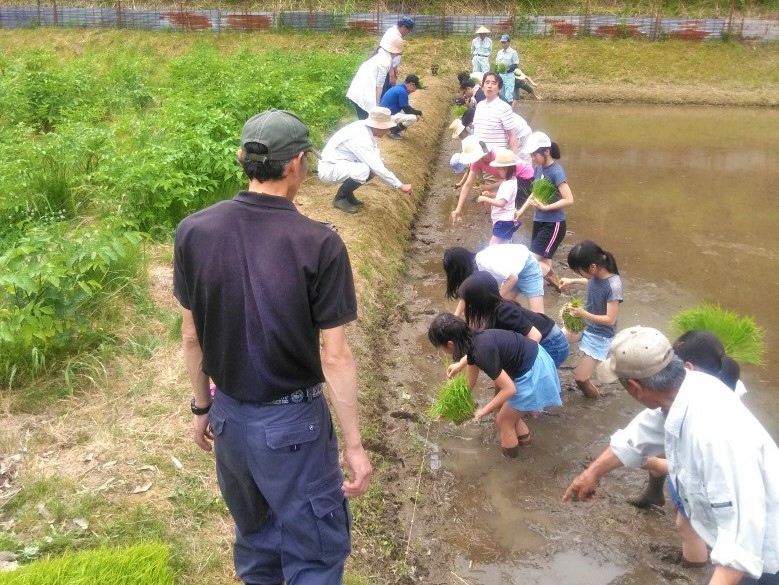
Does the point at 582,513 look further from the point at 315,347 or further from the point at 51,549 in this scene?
the point at 51,549

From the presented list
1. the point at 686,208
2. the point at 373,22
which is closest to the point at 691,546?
the point at 686,208

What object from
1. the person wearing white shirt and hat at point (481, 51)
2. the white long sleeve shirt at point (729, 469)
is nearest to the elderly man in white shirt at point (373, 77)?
the person wearing white shirt and hat at point (481, 51)

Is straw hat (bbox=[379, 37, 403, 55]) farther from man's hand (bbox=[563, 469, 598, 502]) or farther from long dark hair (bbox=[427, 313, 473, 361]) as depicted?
man's hand (bbox=[563, 469, 598, 502])

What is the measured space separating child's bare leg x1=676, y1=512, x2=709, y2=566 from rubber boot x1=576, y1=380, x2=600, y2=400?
58.8 inches

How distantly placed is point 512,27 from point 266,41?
26.1ft

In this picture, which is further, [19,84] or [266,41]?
[266,41]

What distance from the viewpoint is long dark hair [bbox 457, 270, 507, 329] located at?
4.05 meters

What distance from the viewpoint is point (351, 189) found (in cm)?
723

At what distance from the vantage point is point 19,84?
10.4m

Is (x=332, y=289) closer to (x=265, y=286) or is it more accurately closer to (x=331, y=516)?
(x=265, y=286)

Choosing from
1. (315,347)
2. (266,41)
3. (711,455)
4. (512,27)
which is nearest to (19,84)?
(315,347)

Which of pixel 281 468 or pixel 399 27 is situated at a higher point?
pixel 399 27

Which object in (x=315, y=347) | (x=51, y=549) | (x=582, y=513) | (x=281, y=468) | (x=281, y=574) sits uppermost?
(x=315, y=347)

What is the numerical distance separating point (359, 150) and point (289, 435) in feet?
16.8
